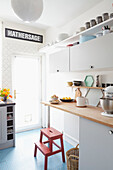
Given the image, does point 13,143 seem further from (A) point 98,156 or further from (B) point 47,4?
(B) point 47,4

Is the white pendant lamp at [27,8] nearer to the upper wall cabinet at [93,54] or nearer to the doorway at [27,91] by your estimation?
the upper wall cabinet at [93,54]

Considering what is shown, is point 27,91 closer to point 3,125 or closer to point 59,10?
point 3,125

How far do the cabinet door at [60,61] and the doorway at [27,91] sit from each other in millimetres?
926

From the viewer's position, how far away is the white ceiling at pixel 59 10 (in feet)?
7.68

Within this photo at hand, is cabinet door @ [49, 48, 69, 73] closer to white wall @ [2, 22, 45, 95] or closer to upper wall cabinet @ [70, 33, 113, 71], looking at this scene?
upper wall cabinet @ [70, 33, 113, 71]

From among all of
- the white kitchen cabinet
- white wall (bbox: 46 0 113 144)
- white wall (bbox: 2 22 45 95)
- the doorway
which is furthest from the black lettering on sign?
the white kitchen cabinet

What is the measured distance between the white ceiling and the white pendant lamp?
4.06ft

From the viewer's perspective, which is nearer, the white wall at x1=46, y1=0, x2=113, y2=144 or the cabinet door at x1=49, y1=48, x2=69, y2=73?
the white wall at x1=46, y1=0, x2=113, y2=144

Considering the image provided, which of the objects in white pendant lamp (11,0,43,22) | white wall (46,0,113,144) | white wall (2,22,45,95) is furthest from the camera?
white wall (2,22,45,95)

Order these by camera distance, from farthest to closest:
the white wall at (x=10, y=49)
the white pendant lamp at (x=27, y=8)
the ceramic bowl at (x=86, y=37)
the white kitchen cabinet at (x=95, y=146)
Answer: the white wall at (x=10, y=49), the ceramic bowl at (x=86, y=37), the white kitchen cabinet at (x=95, y=146), the white pendant lamp at (x=27, y=8)

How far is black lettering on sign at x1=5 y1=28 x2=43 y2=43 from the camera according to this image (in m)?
3.28

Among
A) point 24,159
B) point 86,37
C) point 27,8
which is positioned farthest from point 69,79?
point 27,8

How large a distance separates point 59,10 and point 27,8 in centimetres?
156

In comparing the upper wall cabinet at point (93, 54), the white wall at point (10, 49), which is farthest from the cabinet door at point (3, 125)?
the upper wall cabinet at point (93, 54)
